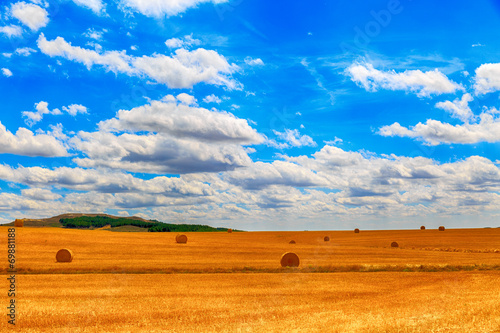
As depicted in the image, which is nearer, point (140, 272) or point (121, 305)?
point (121, 305)

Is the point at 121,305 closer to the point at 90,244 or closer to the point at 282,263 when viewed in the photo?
the point at 282,263

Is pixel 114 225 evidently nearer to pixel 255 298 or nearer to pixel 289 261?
pixel 289 261

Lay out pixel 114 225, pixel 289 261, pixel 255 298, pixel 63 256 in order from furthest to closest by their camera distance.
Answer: pixel 114 225, pixel 63 256, pixel 289 261, pixel 255 298

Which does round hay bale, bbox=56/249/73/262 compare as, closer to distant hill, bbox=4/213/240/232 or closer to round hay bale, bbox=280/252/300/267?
round hay bale, bbox=280/252/300/267

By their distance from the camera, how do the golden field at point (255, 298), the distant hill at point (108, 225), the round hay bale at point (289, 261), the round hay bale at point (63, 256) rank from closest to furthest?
the golden field at point (255, 298)
the round hay bale at point (289, 261)
the round hay bale at point (63, 256)
the distant hill at point (108, 225)

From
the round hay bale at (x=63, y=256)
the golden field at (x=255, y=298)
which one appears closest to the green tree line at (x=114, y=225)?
the round hay bale at (x=63, y=256)

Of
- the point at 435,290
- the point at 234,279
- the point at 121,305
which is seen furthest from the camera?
the point at 234,279

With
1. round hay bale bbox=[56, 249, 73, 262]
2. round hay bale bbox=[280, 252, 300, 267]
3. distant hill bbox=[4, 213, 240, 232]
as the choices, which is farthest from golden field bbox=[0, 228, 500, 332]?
distant hill bbox=[4, 213, 240, 232]

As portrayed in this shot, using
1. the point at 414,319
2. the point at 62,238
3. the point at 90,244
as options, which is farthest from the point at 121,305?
the point at 62,238

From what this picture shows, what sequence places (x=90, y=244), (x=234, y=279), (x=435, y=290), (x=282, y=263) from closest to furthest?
(x=435, y=290), (x=234, y=279), (x=282, y=263), (x=90, y=244)

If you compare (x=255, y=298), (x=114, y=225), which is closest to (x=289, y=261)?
(x=255, y=298)

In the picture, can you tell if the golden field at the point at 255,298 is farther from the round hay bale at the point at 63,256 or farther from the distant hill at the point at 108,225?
the distant hill at the point at 108,225

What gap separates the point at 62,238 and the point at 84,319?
132 ft

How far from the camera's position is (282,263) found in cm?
3036
